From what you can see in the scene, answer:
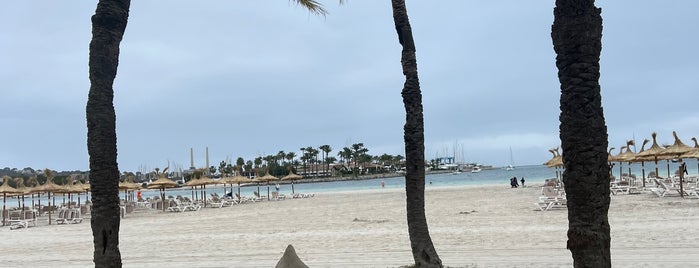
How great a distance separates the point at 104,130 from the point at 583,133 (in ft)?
11.6

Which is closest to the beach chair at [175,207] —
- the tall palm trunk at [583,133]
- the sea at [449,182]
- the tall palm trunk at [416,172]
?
the sea at [449,182]

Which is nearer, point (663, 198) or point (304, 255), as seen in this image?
point (304, 255)

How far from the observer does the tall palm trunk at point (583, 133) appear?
3211 millimetres

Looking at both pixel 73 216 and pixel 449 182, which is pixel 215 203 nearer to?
pixel 73 216

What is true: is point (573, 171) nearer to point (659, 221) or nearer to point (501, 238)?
point (501, 238)

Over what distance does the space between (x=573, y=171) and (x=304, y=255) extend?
6724 mm

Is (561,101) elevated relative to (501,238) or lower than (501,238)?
elevated

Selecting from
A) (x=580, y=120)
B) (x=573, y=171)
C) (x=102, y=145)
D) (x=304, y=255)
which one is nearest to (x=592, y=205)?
(x=573, y=171)

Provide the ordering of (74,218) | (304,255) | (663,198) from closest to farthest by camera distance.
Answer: (304,255) < (663,198) < (74,218)

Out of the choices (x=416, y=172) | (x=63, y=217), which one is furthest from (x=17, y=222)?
(x=416, y=172)

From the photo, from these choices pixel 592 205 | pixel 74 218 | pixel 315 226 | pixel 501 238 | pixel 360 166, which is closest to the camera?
pixel 592 205

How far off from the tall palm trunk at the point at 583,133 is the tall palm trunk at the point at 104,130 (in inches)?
130

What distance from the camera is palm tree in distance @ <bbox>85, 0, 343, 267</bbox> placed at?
14.5ft

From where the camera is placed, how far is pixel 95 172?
4445 mm
